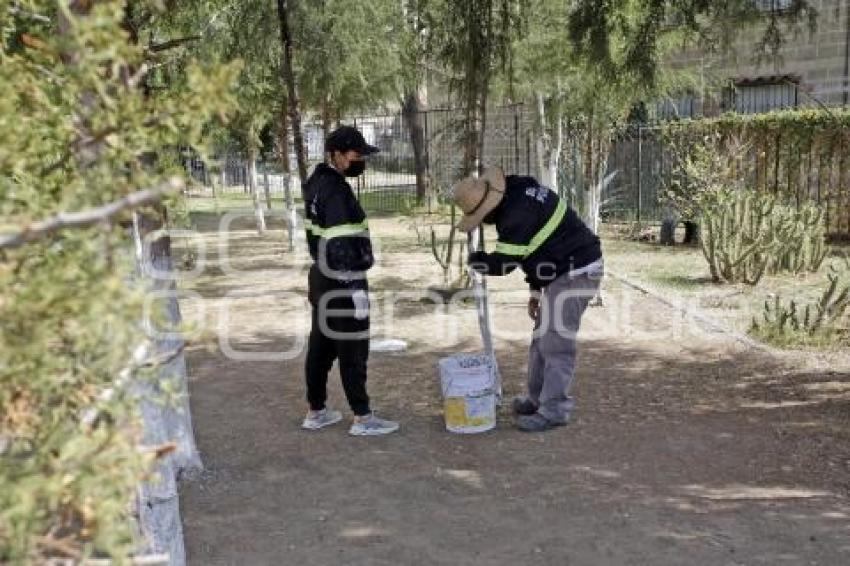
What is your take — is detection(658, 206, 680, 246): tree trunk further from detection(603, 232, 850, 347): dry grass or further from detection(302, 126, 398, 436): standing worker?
detection(302, 126, 398, 436): standing worker

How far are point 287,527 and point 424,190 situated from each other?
1726 cm

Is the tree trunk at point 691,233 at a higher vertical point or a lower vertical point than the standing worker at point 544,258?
lower

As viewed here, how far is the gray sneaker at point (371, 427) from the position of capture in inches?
219

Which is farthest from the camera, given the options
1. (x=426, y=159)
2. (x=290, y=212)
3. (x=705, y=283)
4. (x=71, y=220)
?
(x=426, y=159)

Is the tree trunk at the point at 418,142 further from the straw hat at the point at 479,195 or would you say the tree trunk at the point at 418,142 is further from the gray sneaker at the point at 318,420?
the straw hat at the point at 479,195

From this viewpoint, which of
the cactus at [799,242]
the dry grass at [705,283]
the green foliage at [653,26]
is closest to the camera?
the green foliage at [653,26]

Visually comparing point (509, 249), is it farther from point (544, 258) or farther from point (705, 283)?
point (705, 283)

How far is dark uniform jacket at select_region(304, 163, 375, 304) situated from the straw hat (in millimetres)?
625

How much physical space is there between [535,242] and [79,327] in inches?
159

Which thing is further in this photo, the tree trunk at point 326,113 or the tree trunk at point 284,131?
the tree trunk at point 326,113

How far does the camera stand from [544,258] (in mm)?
5461

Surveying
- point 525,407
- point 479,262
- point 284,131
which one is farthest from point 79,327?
point 284,131

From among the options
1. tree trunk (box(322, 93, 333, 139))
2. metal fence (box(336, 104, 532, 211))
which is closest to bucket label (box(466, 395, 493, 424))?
tree trunk (box(322, 93, 333, 139))

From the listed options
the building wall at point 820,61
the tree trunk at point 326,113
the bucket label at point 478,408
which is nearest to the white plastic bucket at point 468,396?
the bucket label at point 478,408
